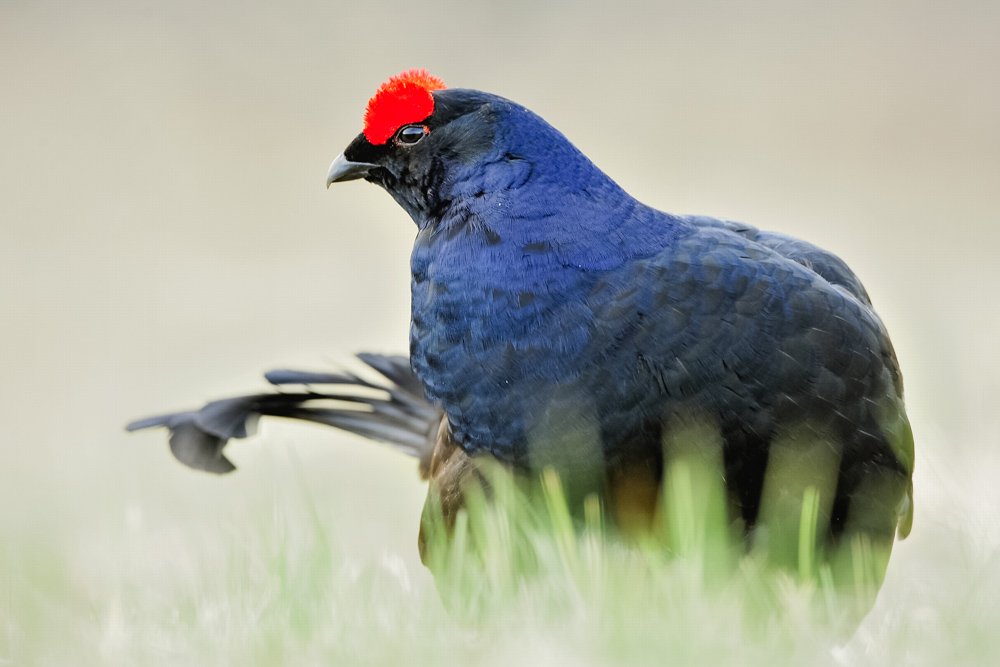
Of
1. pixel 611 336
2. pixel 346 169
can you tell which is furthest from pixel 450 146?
pixel 611 336

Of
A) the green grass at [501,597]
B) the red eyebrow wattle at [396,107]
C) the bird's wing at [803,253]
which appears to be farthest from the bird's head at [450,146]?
the green grass at [501,597]

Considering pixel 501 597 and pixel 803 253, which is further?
pixel 803 253

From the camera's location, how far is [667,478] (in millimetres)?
2742

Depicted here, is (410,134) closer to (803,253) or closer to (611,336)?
(611,336)

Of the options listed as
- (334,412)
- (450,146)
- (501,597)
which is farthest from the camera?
(334,412)

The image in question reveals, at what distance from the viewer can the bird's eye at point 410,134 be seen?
3.14m

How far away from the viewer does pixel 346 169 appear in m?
3.24

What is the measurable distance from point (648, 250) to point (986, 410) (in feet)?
4.52

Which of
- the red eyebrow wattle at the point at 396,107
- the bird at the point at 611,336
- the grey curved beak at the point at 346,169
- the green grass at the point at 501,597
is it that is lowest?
the green grass at the point at 501,597

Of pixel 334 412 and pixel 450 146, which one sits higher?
pixel 450 146

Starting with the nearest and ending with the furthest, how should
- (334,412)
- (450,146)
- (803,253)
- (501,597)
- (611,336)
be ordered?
(501,597)
(611,336)
(450,146)
(803,253)
(334,412)

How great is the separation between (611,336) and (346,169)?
2.69 feet

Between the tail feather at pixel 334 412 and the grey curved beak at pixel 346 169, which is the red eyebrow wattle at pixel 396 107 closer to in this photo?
the grey curved beak at pixel 346 169

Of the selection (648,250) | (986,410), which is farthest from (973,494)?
(986,410)
